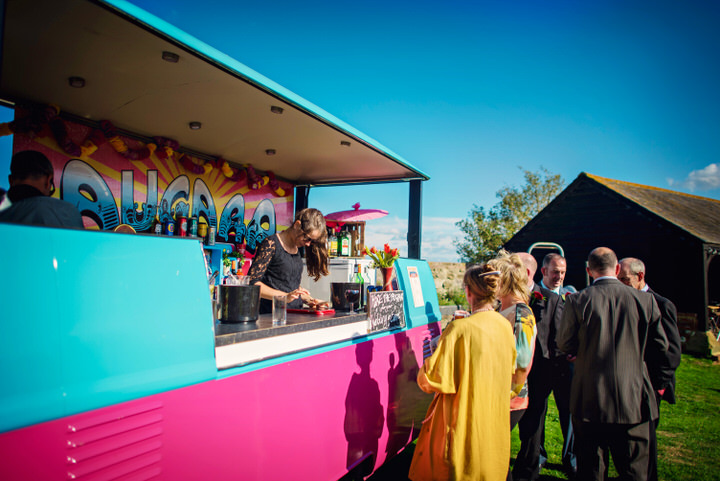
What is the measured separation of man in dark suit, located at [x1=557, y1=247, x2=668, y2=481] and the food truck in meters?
1.19

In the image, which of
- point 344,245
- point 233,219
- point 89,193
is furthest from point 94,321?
point 233,219

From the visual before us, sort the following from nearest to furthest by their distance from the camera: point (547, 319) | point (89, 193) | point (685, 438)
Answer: point (547, 319)
point (685, 438)
point (89, 193)

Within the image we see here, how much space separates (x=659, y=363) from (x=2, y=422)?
3.46 metres

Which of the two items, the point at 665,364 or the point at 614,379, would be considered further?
the point at 665,364

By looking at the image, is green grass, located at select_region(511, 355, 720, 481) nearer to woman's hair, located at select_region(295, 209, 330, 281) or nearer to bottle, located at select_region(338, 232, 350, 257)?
woman's hair, located at select_region(295, 209, 330, 281)

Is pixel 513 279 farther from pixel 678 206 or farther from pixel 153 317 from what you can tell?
pixel 678 206

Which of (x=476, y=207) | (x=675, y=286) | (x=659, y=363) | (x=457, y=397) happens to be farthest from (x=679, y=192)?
(x=457, y=397)

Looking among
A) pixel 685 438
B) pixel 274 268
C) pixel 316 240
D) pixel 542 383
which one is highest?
pixel 316 240

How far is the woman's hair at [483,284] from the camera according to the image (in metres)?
2.21

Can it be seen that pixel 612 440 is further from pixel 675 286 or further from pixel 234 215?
pixel 675 286

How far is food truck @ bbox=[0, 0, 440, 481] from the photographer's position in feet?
3.78

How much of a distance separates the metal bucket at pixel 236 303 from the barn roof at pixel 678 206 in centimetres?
1371

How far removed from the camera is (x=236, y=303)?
223 centimetres

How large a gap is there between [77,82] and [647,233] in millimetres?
14757
